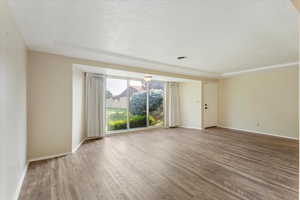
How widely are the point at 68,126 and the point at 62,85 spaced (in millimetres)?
974

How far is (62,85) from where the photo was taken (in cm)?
300

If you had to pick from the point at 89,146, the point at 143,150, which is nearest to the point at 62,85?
the point at 89,146

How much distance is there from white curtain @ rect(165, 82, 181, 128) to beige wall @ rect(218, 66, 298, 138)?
2.20 m

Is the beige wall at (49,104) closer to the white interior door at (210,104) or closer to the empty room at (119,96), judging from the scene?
the empty room at (119,96)

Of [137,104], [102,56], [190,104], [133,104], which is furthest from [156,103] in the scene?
[102,56]

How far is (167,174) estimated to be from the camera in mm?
2258

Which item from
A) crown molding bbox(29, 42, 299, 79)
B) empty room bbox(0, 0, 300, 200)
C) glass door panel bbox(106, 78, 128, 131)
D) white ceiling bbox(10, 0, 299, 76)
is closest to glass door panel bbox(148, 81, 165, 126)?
glass door panel bbox(106, 78, 128, 131)

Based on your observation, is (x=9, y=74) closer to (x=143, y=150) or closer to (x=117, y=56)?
(x=117, y=56)

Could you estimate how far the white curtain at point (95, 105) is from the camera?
167 inches

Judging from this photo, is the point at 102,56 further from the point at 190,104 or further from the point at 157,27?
the point at 190,104

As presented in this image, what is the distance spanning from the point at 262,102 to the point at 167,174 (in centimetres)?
495

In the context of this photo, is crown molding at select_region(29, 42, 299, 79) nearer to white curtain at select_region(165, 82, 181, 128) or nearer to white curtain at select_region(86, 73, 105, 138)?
white curtain at select_region(86, 73, 105, 138)

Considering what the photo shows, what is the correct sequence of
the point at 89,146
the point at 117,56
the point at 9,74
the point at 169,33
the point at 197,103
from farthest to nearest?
the point at 197,103 → the point at 89,146 → the point at 117,56 → the point at 169,33 → the point at 9,74

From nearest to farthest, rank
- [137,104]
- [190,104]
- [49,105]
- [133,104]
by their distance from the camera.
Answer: [49,105] → [133,104] → [137,104] → [190,104]
